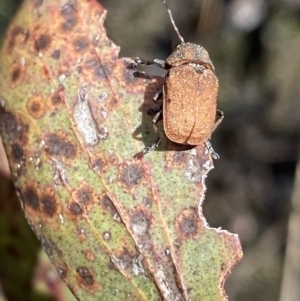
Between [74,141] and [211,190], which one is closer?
[74,141]

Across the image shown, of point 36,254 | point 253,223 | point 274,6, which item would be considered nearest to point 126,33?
point 274,6

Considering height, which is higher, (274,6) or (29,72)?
(274,6)

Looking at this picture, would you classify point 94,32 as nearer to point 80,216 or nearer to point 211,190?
point 80,216

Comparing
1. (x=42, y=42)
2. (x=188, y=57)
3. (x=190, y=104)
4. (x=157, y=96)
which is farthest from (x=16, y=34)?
(x=188, y=57)

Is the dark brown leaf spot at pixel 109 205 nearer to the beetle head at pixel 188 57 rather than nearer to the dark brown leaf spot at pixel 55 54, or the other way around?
the dark brown leaf spot at pixel 55 54

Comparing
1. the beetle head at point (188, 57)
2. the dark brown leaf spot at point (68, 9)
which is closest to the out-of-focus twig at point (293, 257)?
the beetle head at point (188, 57)

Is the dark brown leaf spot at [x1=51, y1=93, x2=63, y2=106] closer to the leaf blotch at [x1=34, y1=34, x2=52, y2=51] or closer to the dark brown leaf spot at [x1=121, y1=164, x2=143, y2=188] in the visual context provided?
the leaf blotch at [x1=34, y1=34, x2=52, y2=51]
